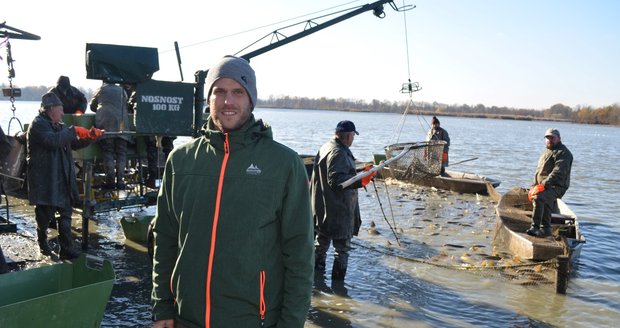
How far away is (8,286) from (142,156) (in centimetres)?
479

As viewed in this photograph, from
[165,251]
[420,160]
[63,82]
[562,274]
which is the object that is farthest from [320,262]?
[420,160]

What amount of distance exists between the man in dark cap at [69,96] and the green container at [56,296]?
4889 mm

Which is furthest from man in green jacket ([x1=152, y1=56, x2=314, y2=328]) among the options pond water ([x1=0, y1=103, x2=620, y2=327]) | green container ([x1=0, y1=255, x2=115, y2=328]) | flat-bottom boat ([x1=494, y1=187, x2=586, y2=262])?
flat-bottom boat ([x1=494, y1=187, x2=586, y2=262])

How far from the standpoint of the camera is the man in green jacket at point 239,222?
235 cm

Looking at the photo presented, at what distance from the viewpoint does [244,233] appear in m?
2.35

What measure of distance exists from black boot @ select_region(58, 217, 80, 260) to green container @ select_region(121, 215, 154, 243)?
4.61 ft

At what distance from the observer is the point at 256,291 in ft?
7.75

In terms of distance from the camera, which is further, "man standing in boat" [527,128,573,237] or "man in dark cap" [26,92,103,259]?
"man standing in boat" [527,128,573,237]

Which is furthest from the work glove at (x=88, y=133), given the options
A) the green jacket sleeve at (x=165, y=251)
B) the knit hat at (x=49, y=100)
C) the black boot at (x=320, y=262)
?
the green jacket sleeve at (x=165, y=251)

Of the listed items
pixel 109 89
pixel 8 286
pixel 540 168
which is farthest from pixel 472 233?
pixel 8 286

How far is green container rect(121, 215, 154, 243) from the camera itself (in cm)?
858

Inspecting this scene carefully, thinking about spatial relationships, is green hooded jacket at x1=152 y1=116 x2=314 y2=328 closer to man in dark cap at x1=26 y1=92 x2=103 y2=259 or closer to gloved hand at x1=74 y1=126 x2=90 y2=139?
man in dark cap at x1=26 y1=92 x2=103 y2=259

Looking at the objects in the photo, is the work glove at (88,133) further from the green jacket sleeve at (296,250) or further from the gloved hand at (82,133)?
the green jacket sleeve at (296,250)

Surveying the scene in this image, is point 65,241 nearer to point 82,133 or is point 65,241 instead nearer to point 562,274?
point 82,133
